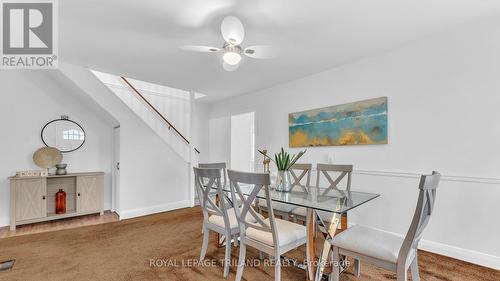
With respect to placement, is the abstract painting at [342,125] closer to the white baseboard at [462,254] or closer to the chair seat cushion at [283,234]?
the white baseboard at [462,254]

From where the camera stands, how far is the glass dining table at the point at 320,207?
1.84 meters

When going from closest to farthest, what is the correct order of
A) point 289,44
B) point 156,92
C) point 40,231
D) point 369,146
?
point 289,44 < point 369,146 < point 40,231 < point 156,92

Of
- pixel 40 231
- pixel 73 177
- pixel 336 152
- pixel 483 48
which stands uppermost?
pixel 483 48

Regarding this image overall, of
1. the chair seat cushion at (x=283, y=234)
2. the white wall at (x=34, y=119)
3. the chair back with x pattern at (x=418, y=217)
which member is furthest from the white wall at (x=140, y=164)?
the chair back with x pattern at (x=418, y=217)

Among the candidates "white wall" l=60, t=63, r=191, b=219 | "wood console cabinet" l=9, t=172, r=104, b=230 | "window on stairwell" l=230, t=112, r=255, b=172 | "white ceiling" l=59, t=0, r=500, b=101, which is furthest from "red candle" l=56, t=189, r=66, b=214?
"window on stairwell" l=230, t=112, r=255, b=172

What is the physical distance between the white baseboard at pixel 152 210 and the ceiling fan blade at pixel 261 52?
333cm

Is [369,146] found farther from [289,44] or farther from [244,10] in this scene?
[244,10]

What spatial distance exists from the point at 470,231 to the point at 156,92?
18.0 ft

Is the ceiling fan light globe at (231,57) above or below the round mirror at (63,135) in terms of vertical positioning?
above

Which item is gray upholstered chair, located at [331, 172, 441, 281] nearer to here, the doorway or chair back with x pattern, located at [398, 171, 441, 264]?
chair back with x pattern, located at [398, 171, 441, 264]

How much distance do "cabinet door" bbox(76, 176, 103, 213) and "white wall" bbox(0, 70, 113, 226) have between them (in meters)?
0.33

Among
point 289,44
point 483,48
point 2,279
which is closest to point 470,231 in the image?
point 483,48

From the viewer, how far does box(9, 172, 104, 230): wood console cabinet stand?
128 inches

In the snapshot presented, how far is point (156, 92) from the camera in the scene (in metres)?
4.93
